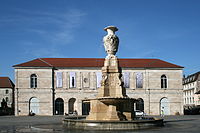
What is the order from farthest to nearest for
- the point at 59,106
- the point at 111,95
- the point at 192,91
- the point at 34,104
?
1. the point at 192,91
2. the point at 59,106
3. the point at 34,104
4. the point at 111,95

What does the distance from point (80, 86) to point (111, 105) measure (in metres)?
35.2

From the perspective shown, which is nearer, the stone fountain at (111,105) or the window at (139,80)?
the stone fountain at (111,105)

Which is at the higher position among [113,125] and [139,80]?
[139,80]

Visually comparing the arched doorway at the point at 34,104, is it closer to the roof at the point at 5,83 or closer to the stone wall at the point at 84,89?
the stone wall at the point at 84,89

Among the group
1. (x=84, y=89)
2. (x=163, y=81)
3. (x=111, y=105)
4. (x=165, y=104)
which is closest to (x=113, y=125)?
(x=111, y=105)

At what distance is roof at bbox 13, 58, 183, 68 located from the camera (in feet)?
180

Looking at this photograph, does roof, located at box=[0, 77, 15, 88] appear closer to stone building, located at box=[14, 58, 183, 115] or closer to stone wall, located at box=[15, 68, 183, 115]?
stone building, located at box=[14, 58, 183, 115]

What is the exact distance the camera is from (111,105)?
64.9 feet

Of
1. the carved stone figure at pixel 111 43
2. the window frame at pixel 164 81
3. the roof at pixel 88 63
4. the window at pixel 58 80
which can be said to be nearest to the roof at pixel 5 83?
the roof at pixel 88 63

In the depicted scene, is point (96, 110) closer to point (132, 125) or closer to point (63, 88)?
point (132, 125)

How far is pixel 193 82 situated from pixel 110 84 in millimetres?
69421

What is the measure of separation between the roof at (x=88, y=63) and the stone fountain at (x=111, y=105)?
33501 millimetres

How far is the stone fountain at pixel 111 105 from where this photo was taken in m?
17.7

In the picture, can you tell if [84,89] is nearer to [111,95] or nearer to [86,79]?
[86,79]
